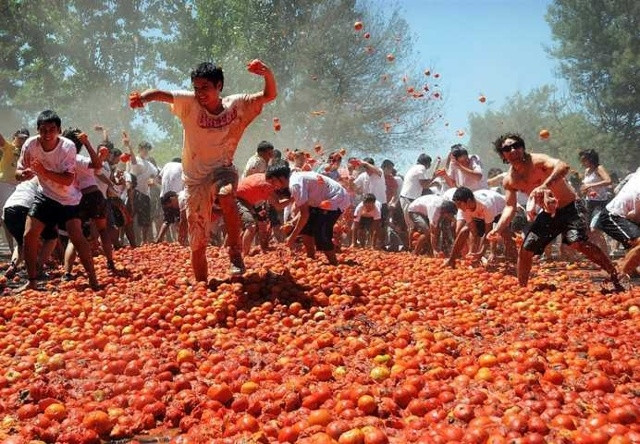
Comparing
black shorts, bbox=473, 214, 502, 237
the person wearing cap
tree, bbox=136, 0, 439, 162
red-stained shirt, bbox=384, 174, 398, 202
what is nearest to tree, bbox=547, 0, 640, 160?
tree, bbox=136, 0, 439, 162

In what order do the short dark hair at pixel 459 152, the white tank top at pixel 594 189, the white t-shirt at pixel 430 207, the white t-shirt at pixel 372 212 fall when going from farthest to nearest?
the white t-shirt at pixel 372 212
the white tank top at pixel 594 189
the white t-shirt at pixel 430 207
the short dark hair at pixel 459 152

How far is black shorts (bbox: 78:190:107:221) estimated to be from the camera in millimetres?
7152

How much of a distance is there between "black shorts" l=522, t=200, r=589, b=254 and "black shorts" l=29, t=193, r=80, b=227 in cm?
505

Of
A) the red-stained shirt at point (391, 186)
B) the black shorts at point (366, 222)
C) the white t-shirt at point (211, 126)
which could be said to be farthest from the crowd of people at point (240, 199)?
the red-stained shirt at point (391, 186)

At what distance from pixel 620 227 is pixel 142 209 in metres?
9.19

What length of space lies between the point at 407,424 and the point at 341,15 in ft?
92.6

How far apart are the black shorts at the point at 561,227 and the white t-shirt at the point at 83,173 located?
17.0ft

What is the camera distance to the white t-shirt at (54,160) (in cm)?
605

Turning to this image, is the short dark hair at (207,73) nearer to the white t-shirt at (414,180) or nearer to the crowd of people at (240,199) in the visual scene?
the crowd of people at (240,199)

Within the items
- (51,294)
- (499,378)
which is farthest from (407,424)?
(51,294)

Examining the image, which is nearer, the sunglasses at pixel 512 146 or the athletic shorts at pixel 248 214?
the sunglasses at pixel 512 146

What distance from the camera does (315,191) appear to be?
801 centimetres

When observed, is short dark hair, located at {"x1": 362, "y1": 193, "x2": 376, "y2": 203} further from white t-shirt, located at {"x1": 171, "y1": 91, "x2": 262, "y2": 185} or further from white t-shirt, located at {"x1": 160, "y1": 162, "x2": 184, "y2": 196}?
white t-shirt, located at {"x1": 171, "y1": 91, "x2": 262, "y2": 185}

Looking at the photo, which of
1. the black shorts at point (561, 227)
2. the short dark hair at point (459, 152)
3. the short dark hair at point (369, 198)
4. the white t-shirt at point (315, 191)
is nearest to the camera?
the black shorts at point (561, 227)
